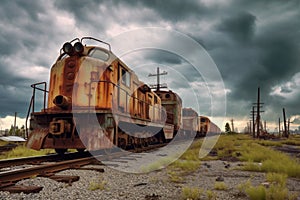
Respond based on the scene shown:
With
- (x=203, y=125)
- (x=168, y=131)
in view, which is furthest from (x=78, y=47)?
(x=203, y=125)

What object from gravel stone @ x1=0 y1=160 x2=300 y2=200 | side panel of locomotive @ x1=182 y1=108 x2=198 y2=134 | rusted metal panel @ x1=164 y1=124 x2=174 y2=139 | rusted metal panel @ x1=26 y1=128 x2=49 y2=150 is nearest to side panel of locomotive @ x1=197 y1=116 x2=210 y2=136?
side panel of locomotive @ x1=182 y1=108 x2=198 y2=134

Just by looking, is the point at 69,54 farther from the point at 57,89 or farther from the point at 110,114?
the point at 110,114

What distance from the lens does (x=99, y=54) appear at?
8844 mm

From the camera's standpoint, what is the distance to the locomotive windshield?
870 centimetres

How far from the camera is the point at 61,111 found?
26.0 ft

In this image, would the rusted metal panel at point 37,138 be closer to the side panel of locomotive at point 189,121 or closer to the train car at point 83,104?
the train car at point 83,104

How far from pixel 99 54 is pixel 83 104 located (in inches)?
75.9

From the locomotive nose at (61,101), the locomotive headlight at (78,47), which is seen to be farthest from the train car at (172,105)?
the locomotive nose at (61,101)

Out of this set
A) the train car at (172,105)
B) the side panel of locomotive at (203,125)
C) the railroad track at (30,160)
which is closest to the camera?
the railroad track at (30,160)

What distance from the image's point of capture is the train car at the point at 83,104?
25.0ft

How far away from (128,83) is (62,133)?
3720 millimetres

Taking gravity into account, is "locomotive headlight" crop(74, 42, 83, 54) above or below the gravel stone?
above

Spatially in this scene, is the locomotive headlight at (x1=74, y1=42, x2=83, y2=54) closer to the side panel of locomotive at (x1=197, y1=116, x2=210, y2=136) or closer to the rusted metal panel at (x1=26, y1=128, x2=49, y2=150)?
the rusted metal panel at (x1=26, y1=128, x2=49, y2=150)

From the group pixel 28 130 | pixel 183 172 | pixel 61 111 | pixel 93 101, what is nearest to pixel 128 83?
pixel 93 101
